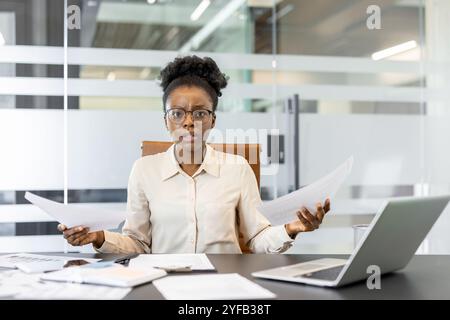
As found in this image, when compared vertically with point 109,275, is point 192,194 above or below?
above

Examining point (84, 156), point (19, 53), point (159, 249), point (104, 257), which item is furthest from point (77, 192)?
point (104, 257)

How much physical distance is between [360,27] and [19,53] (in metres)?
2.05

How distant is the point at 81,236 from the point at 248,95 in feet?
6.27

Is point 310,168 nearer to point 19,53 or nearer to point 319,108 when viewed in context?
point 319,108

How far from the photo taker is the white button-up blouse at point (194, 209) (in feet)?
5.71

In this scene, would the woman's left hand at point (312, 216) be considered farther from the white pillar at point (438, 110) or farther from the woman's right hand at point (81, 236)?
the white pillar at point (438, 110)

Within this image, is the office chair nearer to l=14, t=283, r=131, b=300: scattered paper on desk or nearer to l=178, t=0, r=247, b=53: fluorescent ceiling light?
l=14, t=283, r=131, b=300: scattered paper on desk

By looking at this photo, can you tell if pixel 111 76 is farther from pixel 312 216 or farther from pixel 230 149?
pixel 312 216

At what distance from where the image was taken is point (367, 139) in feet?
11.0

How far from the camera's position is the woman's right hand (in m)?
1.38

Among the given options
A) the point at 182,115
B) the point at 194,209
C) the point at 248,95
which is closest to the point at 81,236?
the point at 194,209

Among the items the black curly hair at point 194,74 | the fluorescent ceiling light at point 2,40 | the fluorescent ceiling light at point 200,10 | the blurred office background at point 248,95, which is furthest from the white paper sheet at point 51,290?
the fluorescent ceiling light at point 200,10

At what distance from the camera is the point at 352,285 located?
1040mm

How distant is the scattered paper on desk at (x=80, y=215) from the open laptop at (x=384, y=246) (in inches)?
16.6
